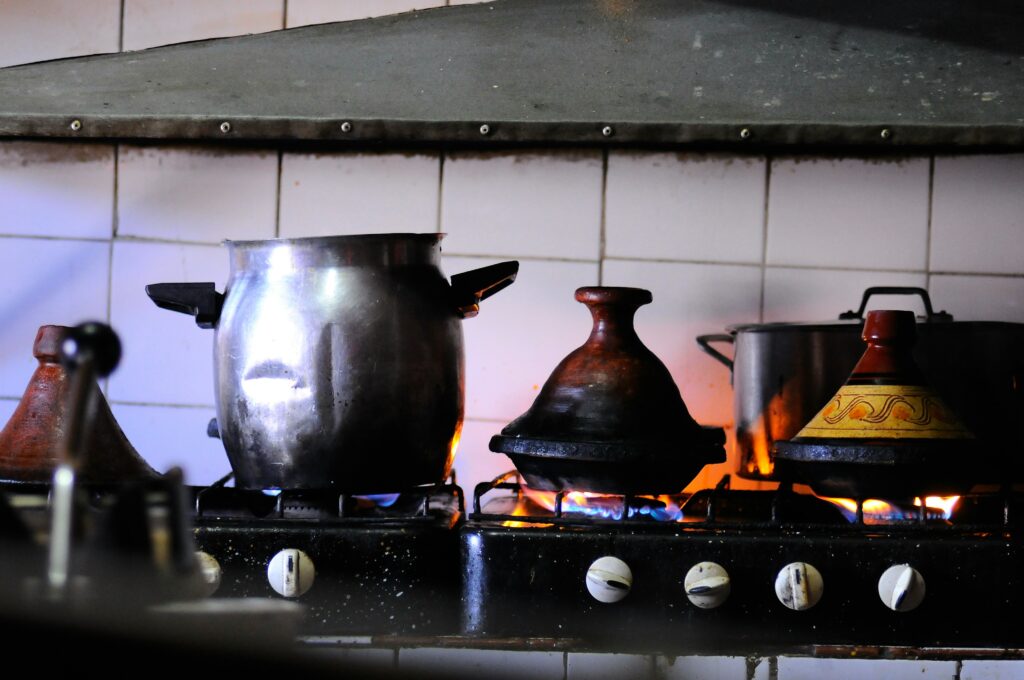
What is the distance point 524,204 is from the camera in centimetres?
146

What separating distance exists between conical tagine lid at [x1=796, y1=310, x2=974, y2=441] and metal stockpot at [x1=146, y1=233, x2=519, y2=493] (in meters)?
0.38

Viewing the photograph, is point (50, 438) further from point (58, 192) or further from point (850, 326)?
point (850, 326)

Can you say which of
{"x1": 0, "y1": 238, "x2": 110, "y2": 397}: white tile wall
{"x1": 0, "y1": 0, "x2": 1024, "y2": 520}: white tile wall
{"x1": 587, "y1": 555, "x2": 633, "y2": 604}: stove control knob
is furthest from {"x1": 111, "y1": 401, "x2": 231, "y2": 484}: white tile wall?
{"x1": 587, "y1": 555, "x2": 633, "y2": 604}: stove control knob

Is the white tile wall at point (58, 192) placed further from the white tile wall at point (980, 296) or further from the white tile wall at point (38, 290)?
the white tile wall at point (980, 296)

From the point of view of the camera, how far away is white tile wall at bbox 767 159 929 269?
144 cm

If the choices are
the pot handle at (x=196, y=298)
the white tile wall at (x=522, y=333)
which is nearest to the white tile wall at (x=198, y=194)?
the white tile wall at (x=522, y=333)

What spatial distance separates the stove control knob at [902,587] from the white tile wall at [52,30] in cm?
120

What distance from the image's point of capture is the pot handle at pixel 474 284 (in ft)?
3.70

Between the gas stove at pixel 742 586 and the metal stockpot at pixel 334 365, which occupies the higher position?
the metal stockpot at pixel 334 365

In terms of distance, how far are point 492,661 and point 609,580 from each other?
38cm

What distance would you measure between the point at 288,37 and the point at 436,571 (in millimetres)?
731

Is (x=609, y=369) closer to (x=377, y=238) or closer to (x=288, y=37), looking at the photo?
(x=377, y=238)

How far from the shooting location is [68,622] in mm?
229

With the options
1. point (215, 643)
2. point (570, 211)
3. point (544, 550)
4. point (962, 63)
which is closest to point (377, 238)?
point (544, 550)
